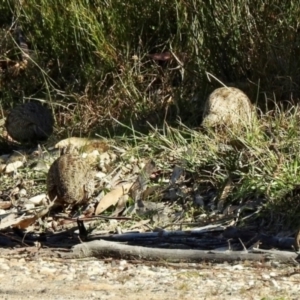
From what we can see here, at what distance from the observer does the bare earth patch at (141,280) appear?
460 centimetres

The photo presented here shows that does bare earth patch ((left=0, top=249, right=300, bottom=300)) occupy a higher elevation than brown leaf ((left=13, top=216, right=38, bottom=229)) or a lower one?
higher

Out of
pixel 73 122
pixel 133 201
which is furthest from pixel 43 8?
pixel 133 201

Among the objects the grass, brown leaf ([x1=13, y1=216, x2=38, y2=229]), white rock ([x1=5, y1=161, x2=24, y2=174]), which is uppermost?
the grass

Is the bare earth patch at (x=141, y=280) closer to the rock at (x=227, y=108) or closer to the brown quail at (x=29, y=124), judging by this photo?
the rock at (x=227, y=108)

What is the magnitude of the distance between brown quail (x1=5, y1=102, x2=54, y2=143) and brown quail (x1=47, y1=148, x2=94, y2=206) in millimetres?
1652

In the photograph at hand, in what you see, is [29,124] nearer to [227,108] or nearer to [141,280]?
[227,108]

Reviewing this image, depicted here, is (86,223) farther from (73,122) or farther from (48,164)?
(73,122)

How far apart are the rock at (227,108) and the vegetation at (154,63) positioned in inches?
5.5

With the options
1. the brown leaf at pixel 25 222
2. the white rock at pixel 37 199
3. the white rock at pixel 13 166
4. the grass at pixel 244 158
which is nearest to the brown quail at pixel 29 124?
the white rock at pixel 13 166

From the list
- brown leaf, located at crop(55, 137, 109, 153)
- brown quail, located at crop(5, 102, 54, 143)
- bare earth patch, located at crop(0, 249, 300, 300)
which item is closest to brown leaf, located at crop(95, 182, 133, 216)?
brown leaf, located at crop(55, 137, 109, 153)

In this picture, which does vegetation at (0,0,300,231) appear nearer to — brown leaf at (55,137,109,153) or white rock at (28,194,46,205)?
brown leaf at (55,137,109,153)

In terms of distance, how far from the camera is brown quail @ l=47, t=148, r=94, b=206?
620 cm

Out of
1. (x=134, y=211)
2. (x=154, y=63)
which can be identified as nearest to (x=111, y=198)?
(x=134, y=211)

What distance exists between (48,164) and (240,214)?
1.92 metres
